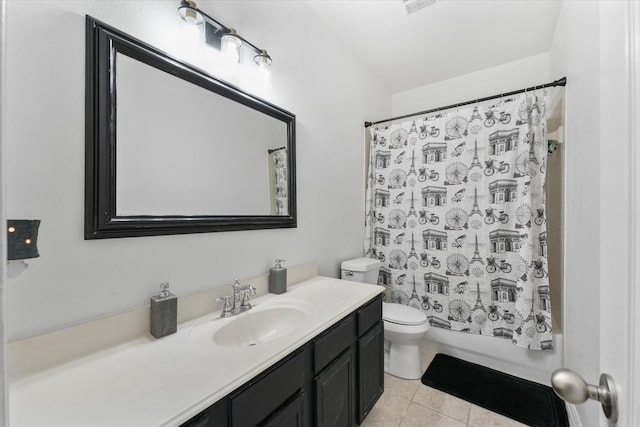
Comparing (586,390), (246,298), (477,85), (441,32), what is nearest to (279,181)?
(246,298)

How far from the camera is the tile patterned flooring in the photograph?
1568 millimetres

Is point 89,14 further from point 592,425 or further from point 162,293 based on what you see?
point 592,425

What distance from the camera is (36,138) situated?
0.78 meters

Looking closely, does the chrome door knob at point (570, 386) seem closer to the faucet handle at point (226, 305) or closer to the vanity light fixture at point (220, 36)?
the faucet handle at point (226, 305)

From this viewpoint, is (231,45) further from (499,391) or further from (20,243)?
(499,391)

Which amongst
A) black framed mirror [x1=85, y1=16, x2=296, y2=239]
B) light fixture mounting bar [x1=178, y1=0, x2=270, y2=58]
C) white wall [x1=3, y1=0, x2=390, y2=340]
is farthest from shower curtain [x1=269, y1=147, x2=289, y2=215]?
light fixture mounting bar [x1=178, y1=0, x2=270, y2=58]

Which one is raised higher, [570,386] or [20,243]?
[20,243]

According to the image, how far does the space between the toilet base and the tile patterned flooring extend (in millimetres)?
88

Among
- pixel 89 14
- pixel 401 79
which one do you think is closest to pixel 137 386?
pixel 89 14

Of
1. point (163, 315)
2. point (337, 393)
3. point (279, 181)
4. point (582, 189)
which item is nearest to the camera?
point (163, 315)

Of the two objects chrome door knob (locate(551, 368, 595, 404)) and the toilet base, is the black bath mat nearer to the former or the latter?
the toilet base

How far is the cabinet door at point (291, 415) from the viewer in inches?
33.6

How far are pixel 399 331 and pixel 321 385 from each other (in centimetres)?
99

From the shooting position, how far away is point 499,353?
2.02 meters
